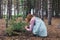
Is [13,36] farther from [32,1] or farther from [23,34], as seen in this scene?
[32,1]

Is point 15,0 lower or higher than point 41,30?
higher

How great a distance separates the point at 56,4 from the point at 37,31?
16889 millimetres

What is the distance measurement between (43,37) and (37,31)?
371 mm

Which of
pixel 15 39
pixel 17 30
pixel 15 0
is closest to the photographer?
pixel 15 39

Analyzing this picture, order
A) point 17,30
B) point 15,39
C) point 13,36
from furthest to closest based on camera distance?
point 17,30, point 13,36, point 15,39

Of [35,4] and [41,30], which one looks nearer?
[41,30]

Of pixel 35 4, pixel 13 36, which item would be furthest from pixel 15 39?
pixel 35 4

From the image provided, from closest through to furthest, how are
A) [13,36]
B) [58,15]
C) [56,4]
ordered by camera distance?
[13,36] < [56,4] < [58,15]

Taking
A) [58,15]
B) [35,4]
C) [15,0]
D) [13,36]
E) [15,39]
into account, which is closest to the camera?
[15,39]

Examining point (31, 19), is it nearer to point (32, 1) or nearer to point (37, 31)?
point (37, 31)

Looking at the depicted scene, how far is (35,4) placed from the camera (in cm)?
2198

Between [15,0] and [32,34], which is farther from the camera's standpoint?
[15,0]

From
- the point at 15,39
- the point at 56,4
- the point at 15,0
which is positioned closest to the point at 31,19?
the point at 15,39

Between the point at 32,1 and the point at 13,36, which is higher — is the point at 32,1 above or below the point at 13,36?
above
